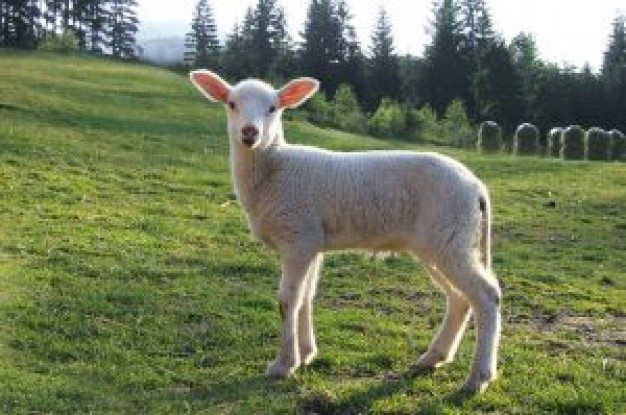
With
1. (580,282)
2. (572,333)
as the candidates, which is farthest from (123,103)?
(572,333)

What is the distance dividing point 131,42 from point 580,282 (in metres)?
96.1

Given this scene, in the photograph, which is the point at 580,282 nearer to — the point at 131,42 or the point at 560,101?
the point at 560,101

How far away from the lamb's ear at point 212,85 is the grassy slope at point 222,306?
7.13ft

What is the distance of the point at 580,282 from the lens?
12.9m

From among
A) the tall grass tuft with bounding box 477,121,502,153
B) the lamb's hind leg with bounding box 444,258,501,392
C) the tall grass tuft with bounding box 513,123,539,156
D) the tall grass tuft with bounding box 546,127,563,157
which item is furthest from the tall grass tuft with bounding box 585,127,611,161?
the lamb's hind leg with bounding box 444,258,501,392

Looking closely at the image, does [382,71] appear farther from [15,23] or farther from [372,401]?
[372,401]

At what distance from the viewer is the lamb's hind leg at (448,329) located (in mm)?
8141

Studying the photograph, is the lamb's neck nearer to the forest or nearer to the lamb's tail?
the lamb's tail

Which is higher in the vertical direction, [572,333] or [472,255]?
[472,255]

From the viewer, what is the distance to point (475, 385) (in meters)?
7.48

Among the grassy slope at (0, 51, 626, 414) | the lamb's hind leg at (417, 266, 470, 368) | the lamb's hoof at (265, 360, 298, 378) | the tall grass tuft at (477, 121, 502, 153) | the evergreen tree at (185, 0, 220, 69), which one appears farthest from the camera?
the evergreen tree at (185, 0, 220, 69)

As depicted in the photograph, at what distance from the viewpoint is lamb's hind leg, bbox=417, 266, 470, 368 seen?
320 inches

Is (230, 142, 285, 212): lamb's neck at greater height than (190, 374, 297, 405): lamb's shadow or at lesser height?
greater

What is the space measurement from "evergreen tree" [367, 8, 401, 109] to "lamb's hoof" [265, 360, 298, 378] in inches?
2905
